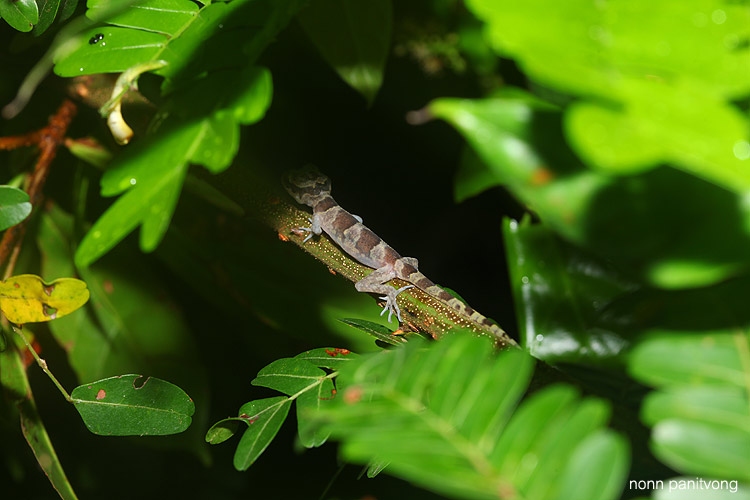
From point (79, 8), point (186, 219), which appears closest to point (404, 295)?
point (186, 219)

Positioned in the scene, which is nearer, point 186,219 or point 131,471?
point 186,219

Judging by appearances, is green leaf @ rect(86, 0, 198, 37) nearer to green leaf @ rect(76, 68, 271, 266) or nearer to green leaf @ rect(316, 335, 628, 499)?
green leaf @ rect(76, 68, 271, 266)

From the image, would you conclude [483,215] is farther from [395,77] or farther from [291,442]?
[291,442]

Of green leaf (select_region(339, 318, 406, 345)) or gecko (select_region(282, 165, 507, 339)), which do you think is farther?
gecko (select_region(282, 165, 507, 339))

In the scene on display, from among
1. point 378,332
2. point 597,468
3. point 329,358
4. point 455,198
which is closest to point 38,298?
point 329,358

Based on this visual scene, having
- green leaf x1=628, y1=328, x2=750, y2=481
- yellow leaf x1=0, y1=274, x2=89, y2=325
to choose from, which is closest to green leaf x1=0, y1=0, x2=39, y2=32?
yellow leaf x1=0, y1=274, x2=89, y2=325

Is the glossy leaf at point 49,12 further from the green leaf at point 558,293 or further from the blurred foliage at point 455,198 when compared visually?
the green leaf at point 558,293

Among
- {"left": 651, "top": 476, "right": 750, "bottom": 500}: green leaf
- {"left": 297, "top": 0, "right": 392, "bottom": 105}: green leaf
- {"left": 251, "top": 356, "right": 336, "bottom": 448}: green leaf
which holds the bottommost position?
{"left": 251, "top": 356, "right": 336, "bottom": 448}: green leaf

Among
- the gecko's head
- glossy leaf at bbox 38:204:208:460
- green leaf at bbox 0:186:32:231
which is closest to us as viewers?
green leaf at bbox 0:186:32:231
